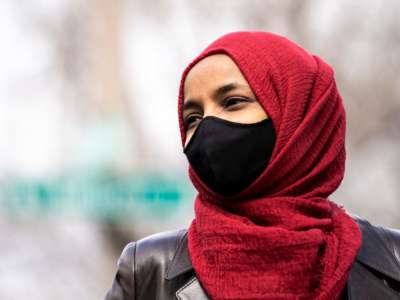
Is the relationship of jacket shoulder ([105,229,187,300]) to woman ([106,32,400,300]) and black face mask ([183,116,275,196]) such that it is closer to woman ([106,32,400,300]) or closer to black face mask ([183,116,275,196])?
woman ([106,32,400,300])

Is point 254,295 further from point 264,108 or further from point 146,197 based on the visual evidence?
point 146,197

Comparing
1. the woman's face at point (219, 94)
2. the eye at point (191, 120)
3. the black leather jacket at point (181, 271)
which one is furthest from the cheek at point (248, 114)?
the black leather jacket at point (181, 271)

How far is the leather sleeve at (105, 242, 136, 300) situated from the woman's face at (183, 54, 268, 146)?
356mm

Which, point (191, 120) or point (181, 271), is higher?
point (191, 120)

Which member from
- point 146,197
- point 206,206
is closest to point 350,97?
point 146,197

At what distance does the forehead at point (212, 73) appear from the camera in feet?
5.03

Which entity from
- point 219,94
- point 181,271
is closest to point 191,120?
point 219,94

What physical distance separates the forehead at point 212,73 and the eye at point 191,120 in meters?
0.07

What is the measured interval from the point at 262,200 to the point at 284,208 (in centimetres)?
6

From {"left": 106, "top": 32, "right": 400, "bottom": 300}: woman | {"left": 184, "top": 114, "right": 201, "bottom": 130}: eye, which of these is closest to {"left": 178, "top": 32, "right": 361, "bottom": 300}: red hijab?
{"left": 106, "top": 32, "right": 400, "bottom": 300}: woman

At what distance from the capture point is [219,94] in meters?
1.52

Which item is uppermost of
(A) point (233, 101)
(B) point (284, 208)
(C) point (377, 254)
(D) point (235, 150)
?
(A) point (233, 101)

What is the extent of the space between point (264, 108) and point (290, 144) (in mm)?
109

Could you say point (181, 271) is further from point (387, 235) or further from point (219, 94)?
point (387, 235)
